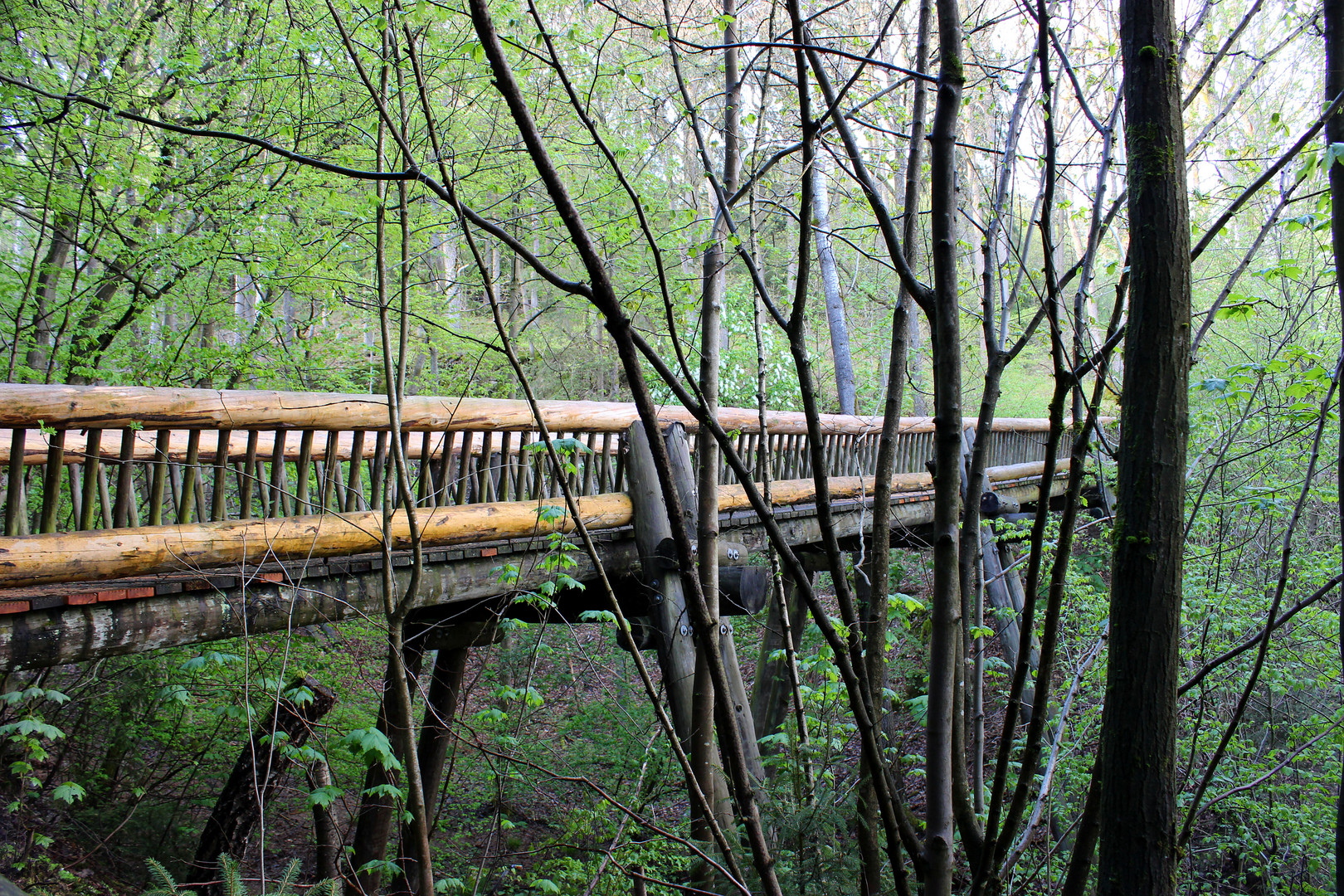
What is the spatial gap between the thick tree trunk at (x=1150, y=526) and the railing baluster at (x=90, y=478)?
122 inches

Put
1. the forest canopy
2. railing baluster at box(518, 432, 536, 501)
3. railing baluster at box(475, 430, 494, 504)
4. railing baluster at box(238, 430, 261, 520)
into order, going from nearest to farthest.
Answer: the forest canopy → railing baluster at box(238, 430, 261, 520) → railing baluster at box(475, 430, 494, 504) → railing baluster at box(518, 432, 536, 501)

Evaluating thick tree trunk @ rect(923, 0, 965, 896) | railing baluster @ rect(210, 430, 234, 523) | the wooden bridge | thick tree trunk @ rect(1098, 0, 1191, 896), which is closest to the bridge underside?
the wooden bridge

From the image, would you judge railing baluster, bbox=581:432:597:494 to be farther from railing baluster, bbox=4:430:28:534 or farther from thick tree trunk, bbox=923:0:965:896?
thick tree trunk, bbox=923:0:965:896

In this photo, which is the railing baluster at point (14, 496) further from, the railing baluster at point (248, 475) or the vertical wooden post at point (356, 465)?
the vertical wooden post at point (356, 465)

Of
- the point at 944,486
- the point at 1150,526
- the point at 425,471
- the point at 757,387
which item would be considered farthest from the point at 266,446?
the point at 1150,526

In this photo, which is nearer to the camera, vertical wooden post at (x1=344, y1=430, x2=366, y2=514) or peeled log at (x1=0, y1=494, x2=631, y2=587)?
peeled log at (x1=0, y1=494, x2=631, y2=587)

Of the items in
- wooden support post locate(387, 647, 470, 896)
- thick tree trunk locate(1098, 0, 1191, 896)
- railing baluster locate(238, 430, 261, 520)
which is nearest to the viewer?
thick tree trunk locate(1098, 0, 1191, 896)

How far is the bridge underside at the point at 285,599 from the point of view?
2801mm

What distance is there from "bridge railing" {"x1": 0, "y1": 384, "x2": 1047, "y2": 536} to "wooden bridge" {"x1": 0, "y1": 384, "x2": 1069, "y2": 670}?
0.4 inches

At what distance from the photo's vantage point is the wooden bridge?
2.79 m

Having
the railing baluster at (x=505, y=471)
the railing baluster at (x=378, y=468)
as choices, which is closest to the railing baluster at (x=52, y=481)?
the railing baluster at (x=378, y=468)

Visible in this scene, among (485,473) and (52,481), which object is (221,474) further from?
(485,473)

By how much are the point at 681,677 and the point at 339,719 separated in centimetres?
367

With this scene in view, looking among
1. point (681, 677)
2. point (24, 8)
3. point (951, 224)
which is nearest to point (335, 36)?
point (24, 8)
